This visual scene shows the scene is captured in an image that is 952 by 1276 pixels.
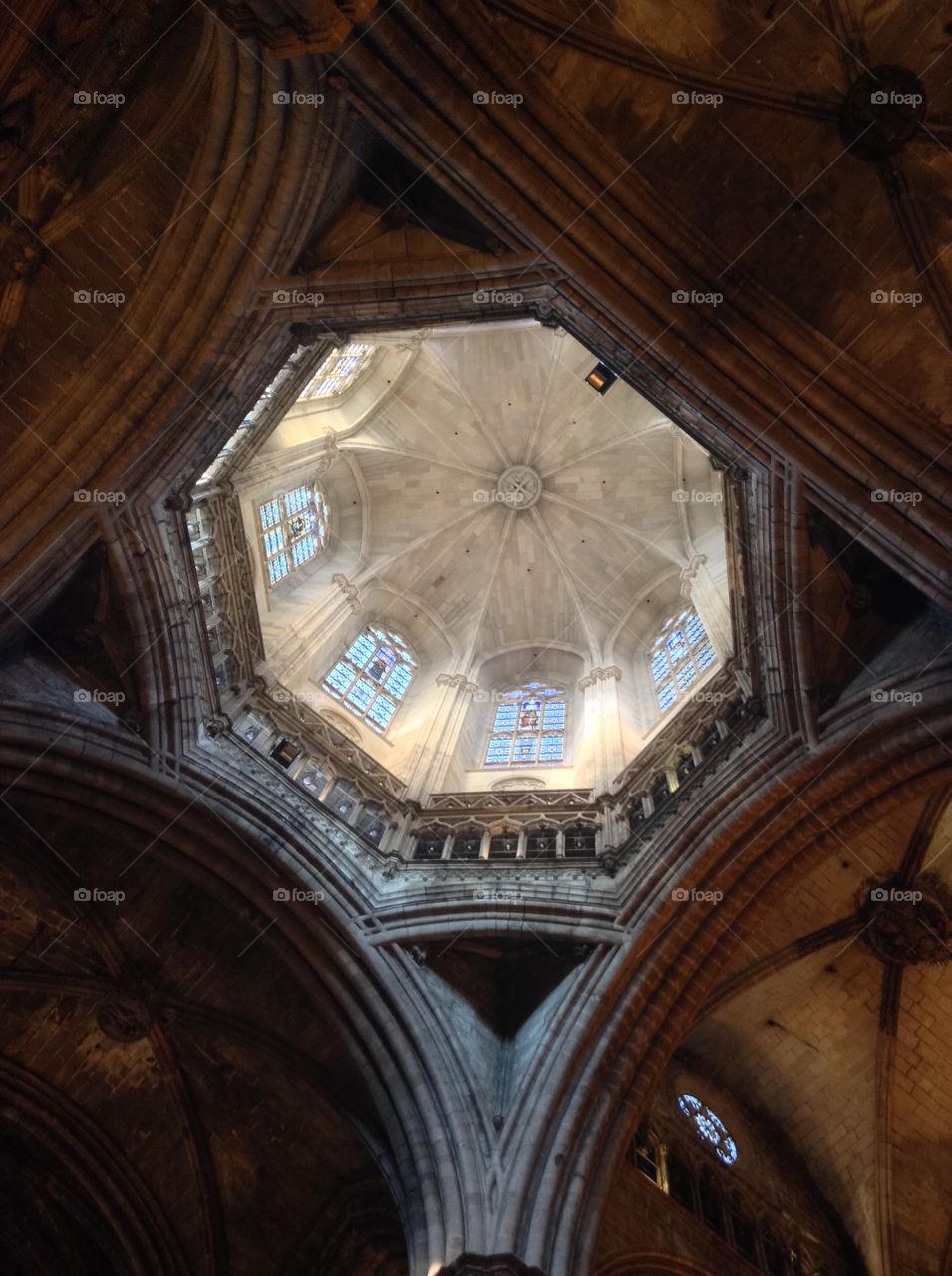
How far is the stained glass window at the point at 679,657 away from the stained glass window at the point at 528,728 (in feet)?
8.15

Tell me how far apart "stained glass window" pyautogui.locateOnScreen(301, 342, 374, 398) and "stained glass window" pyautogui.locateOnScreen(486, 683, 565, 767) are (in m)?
8.72

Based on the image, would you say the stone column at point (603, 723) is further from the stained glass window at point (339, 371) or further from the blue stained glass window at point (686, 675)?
the stained glass window at point (339, 371)

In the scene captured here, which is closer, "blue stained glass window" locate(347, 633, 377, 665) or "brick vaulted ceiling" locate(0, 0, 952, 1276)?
"brick vaulted ceiling" locate(0, 0, 952, 1276)

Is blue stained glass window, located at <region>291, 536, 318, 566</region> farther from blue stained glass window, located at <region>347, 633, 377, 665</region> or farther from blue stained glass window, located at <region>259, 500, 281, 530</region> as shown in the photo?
blue stained glass window, located at <region>347, 633, 377, 665</region>

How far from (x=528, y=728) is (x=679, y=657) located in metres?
3.80

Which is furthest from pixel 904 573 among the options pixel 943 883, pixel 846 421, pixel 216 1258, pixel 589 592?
pixel 589 592

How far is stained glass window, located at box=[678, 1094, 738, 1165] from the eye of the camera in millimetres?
13891

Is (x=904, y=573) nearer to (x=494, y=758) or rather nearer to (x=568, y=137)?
(x=568, y=137)

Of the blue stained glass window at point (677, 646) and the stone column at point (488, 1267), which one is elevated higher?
the blue stained glass window at point (677, 646)

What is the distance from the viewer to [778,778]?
37.3ft

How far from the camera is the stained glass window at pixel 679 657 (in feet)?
62.1

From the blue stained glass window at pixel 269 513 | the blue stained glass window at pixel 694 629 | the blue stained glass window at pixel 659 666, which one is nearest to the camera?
the blue stained glass window at pixel 269 513

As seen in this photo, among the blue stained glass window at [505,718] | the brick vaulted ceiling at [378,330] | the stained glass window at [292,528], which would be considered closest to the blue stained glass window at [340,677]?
the stained glass window at [292,528]

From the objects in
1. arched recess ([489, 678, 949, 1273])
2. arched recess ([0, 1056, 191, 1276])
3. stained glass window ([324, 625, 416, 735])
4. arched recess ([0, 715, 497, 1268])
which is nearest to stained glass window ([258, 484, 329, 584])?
stained glass window ([324, 625, 416, 735])
